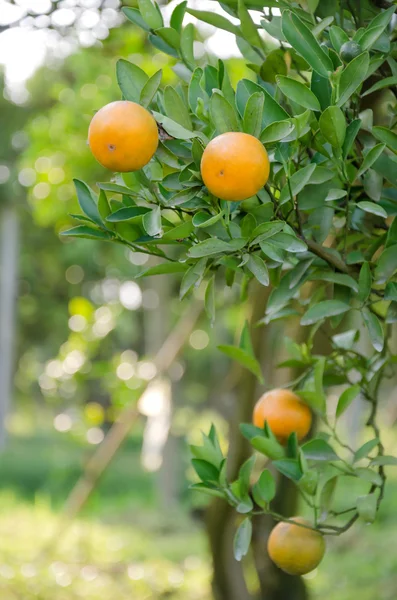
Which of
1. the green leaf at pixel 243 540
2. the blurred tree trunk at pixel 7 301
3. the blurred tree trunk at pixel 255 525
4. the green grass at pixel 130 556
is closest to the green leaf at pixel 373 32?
the green leaf at pixel 243 540

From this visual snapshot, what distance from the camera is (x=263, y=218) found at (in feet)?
2.08

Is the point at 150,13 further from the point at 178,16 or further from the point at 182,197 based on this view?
the point at 182,197

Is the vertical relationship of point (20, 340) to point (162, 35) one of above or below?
below

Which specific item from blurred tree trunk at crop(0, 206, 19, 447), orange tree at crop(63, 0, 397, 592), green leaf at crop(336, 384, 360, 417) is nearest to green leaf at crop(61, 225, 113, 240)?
orange tree at crop(63, 0, 397, 592)

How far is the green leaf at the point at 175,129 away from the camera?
59 centimetres

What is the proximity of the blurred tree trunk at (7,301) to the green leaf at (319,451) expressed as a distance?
7.76m

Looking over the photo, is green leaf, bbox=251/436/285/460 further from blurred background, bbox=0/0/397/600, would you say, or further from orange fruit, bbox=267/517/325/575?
blurred background, bbox=0/0/397/600

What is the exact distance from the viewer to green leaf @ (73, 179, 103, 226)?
677 millimetres

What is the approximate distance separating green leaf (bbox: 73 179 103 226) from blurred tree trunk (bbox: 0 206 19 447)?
7.80 metres

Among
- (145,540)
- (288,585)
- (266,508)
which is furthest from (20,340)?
(266,508)

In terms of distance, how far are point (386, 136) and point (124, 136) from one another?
0.24 m

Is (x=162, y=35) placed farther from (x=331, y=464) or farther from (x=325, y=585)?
(x=325, y=585)

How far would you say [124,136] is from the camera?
573 millimetres

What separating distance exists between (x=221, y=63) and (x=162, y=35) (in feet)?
0.37
